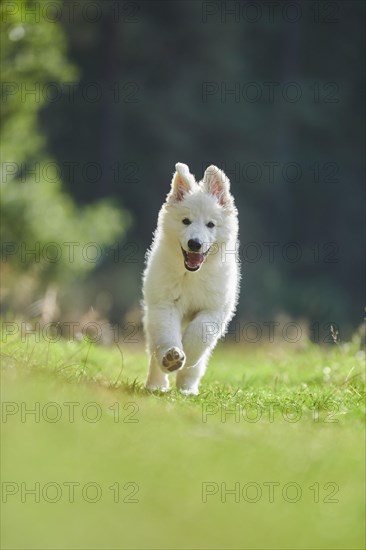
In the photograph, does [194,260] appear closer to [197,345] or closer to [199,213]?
[199,213]

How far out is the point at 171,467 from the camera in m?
3.85

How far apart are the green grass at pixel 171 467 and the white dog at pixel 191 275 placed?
681 mm

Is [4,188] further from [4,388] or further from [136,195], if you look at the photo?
[136,195]

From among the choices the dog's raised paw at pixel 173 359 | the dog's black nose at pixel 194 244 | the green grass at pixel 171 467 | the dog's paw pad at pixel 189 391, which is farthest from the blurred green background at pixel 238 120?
the green grass at pixel 171 467

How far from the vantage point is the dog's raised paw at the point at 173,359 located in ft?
18.7

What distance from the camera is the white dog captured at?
20.2 ft

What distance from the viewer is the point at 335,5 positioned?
25734 mm

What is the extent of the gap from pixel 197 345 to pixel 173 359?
17.5 inches

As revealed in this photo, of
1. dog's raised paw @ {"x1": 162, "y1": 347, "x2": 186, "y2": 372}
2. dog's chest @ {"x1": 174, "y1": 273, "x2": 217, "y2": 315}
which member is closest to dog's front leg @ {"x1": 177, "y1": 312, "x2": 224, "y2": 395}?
dog's chest @ {"x1": 174, "y1": 273, "x2": 217, "y2": 315}

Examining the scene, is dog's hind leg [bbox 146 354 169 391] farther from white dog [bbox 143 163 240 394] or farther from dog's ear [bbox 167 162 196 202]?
dog's ear [bbox 167 162 196 202]

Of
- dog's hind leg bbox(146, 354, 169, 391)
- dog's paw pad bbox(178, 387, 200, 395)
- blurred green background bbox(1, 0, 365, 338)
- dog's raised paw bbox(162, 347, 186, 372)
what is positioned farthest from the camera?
blurred green background bbox(1, 0, 365, 338)

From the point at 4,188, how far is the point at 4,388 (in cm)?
799

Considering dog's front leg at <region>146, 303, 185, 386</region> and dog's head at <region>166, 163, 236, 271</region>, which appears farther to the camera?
dog's head at <region>166, 163, 236, 271</region>

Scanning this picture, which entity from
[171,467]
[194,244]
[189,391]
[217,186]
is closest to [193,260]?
[194,244]
